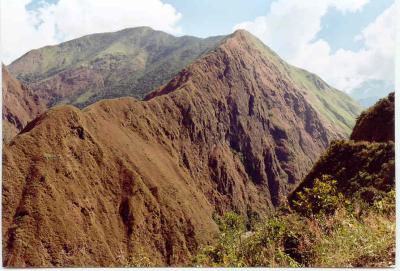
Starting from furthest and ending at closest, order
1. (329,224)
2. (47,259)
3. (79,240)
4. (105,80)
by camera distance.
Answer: (105,80) < (79,240) < (47,259) < (329,224)

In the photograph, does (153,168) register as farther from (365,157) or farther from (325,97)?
(325,97)

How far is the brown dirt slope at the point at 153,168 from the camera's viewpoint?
36.3 m

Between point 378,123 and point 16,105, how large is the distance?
9263 cm

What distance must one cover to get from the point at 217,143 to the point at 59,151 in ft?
152

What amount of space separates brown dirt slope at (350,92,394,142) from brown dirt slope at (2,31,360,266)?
862 inches

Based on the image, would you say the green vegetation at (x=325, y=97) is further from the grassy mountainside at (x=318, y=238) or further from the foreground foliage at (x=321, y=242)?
the foreground foliage at (x=321, y=242)

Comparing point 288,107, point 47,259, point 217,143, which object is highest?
point 288,107

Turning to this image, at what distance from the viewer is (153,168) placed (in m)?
54.9

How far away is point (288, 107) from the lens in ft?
377

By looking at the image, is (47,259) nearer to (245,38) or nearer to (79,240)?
(79,240)

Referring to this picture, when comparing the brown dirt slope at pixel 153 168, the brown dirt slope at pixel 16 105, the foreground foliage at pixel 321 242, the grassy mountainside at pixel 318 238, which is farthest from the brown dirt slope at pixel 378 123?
the brown dirt slope at pixel 16 105

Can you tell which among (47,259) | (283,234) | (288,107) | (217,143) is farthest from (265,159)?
(283,234)

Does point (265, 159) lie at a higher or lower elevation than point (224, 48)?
lower

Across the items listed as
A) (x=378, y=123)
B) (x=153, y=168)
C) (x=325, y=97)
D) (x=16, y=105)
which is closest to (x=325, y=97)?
(x=325, y=97)
